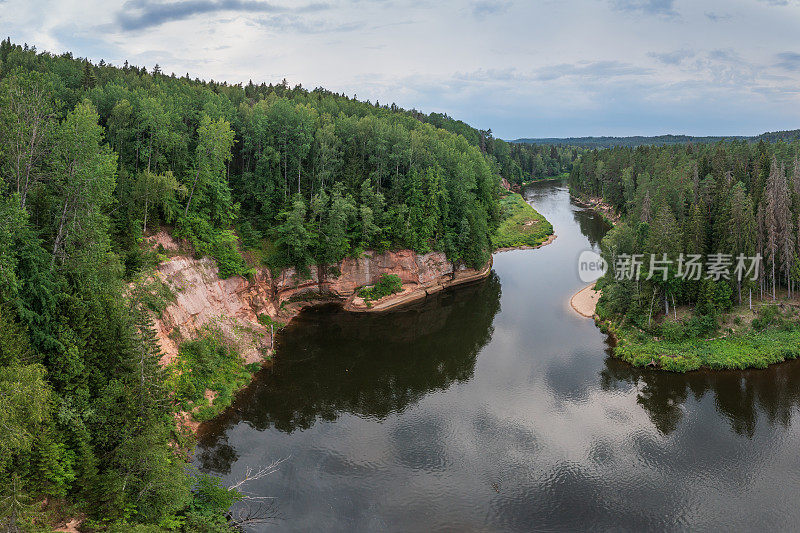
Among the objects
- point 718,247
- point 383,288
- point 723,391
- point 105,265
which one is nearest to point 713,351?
point 723,391

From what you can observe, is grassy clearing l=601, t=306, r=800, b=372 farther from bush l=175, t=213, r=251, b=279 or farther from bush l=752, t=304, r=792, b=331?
bush l=175, t=213, r=251, b=279

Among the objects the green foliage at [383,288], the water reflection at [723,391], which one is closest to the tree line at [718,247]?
the water reflection at [723,391]

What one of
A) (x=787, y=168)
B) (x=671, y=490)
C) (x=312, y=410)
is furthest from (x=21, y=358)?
(x=787, y=168)

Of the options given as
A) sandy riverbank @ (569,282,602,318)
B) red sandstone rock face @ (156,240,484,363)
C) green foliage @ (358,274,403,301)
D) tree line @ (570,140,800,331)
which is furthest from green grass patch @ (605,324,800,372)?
green foliage @ (358,274,403,301)

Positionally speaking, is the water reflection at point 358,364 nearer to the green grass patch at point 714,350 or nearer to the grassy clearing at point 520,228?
the green grass patch at point 714,350

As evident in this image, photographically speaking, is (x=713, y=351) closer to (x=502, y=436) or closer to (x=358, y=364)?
(x=502, y=436)

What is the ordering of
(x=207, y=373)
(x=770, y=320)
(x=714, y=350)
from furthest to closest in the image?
1. (x=770, y=320)
2. (x=714, y=350)
3. (x=207, y=373)
